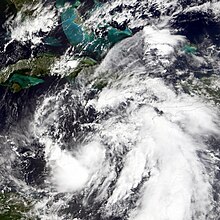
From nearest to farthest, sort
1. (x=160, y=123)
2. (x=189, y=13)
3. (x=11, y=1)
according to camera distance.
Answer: (x=160, y=123) → (x=189, y=13) → (x=11, y=1)

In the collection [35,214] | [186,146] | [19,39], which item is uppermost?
[19,39]

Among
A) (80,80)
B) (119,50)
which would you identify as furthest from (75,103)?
(119,50)

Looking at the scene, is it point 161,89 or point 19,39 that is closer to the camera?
point 161,89

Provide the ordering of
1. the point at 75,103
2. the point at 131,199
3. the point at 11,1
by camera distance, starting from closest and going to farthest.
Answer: the point at 131,199 → the point at 75,103 → the point at 11,1

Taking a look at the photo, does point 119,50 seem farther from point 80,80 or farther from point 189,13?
point 189,13

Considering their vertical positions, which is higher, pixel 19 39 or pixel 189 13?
pixel 19 39

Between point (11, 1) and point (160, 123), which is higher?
point (11, 1)

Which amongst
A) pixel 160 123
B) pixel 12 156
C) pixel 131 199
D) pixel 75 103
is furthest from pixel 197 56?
pixel 12 156

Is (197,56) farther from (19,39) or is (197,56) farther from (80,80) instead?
(19,39)

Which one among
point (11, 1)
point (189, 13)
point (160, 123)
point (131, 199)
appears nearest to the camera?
point (131, 199)
